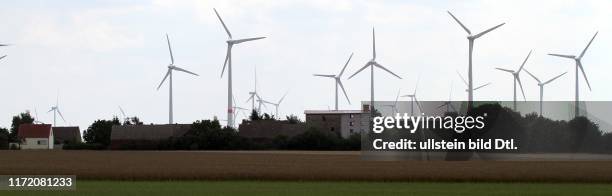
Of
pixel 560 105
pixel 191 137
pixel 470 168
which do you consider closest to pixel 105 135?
pixel 191 137

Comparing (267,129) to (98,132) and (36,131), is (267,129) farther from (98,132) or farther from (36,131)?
(36,131)

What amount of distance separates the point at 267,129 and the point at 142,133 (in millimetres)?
19361

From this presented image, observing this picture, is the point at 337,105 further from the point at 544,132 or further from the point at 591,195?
the point at 591,195

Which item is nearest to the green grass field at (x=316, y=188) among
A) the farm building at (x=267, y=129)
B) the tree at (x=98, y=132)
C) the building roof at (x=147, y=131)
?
the building roof at (x=147, y=131)

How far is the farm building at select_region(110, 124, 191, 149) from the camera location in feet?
550

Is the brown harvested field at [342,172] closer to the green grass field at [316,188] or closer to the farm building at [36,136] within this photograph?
the green grass field at [316,188]

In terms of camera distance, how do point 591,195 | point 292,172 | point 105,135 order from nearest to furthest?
point 591,195 → point 292,172 → point 105,135

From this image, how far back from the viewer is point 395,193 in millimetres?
51969

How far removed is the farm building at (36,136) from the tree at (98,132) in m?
6.14

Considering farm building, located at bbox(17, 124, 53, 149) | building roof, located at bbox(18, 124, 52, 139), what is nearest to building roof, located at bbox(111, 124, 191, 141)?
farm building, located at bbox(17, 124, 53, 149)

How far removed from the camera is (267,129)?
7185 inches

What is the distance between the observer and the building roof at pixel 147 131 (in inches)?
6772

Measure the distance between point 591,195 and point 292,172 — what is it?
2284cm

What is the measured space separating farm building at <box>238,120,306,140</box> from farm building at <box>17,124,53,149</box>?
1302 inches
